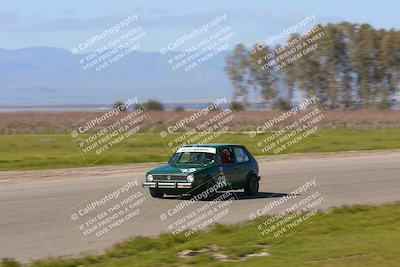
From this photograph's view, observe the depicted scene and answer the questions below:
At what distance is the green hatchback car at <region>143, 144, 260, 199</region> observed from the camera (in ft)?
66.8

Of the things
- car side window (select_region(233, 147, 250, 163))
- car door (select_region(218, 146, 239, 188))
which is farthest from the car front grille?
car side window (select_region(233, 147, 250, 163))

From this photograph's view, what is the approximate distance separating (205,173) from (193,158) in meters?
1.09

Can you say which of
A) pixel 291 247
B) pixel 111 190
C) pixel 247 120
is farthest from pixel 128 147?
pixel 247 120

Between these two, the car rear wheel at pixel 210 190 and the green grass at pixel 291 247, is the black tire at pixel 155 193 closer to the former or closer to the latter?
the car rear wheel at pixel 210 190

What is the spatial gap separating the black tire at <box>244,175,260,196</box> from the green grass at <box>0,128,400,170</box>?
1279cm

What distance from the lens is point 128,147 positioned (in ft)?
154

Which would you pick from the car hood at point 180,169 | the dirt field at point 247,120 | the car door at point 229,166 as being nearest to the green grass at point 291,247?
the car hood at point 180,169

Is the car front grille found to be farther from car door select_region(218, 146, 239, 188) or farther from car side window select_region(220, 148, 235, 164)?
car side window select_region(220, 148, 235, 164)

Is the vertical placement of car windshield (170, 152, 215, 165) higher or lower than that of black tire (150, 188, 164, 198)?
higher

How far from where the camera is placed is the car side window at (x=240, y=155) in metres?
22.0

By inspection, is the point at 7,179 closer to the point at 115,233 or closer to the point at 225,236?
the point at 115,233

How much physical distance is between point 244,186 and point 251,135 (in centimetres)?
3348

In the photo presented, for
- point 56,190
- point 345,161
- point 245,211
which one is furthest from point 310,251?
point 345,161

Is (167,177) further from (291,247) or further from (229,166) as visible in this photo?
(291,247)
